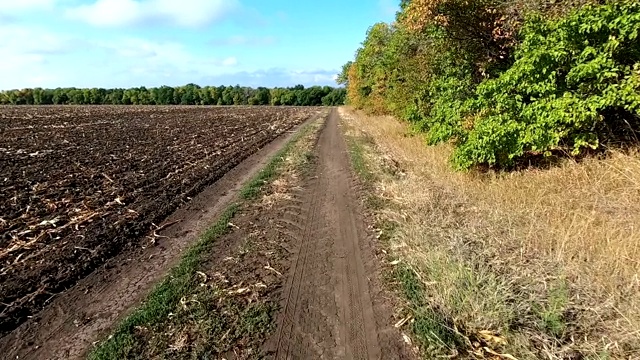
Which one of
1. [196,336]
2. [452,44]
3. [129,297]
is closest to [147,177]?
[129,297]

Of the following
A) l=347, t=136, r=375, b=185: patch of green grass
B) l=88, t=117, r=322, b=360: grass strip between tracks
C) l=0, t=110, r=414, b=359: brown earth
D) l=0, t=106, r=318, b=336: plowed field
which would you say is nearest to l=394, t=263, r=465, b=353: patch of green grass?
l=0, t=110, r=414, b=359: brown earth

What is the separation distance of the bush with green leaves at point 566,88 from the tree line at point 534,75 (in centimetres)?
2

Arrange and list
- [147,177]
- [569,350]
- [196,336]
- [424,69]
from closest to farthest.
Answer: [569,350] < [196,336] < [147,177] < [424,69]

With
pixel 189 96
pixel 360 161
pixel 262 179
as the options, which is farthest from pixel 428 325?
pixel 189 96

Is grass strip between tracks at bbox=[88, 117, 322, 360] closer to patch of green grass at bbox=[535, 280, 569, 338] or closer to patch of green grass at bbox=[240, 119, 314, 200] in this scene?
patch of green grass at bbox=[240, 119, 314, 200]

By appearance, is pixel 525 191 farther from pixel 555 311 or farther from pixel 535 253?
pixel 555 311

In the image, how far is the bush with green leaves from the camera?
6.70m

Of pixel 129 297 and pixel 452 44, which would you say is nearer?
pixel 129 297

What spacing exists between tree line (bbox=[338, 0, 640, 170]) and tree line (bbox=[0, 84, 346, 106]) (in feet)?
376

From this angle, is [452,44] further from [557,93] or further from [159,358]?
[159,358]

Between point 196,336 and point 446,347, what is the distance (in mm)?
2497

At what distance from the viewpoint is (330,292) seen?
502 cm

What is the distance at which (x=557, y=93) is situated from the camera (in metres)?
7.76

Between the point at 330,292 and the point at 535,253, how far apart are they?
2.75 metres
